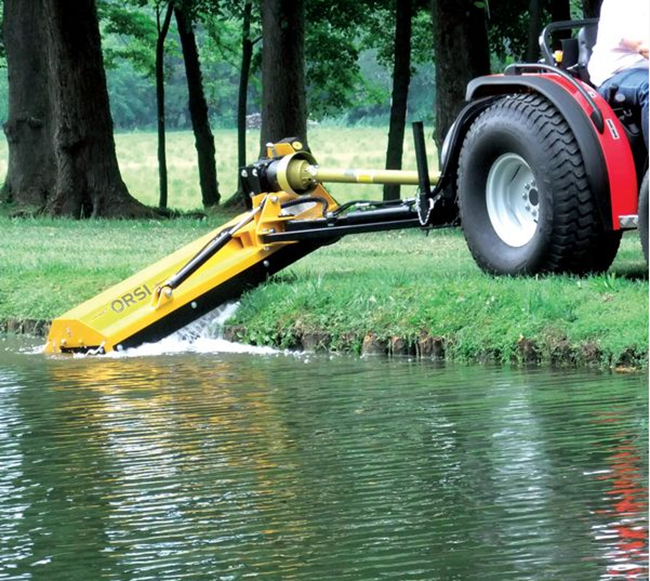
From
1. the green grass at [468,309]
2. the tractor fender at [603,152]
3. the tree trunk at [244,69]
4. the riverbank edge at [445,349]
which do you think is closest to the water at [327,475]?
the riverbank edge at [445,349]

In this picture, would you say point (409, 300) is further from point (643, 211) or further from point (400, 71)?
point (400, 71)

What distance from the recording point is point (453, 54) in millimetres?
19984

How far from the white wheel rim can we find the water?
2.42 metres

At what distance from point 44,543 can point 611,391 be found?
338 centimetres

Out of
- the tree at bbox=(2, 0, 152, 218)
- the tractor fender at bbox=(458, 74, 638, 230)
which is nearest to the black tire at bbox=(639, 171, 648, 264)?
the tractor fender at bbox=(458, 74, 638, 230)

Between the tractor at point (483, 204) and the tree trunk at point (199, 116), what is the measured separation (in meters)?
22.3

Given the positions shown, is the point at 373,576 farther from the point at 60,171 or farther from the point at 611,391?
the point at 60,171

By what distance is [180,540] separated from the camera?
5.08m

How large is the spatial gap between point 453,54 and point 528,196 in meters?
9.03

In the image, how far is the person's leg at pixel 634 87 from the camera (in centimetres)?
995

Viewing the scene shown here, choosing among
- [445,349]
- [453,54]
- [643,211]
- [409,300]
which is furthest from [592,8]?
[445,349]

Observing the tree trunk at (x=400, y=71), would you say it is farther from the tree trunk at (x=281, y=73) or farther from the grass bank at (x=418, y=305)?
the grass bank at (x=418, y=305)

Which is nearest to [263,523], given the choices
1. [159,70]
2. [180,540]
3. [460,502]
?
[180,540]

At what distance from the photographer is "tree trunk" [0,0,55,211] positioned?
87.4ft
